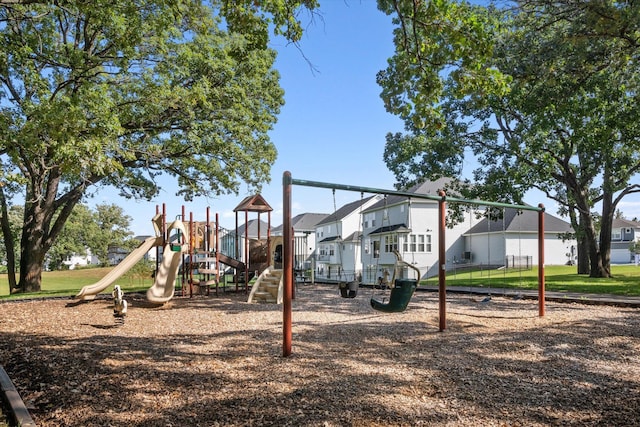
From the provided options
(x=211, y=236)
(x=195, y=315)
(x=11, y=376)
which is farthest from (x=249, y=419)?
(x=211, y=236)

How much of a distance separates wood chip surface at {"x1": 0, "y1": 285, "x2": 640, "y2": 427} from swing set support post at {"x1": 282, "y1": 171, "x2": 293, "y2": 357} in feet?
0.93

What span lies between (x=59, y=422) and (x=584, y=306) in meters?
12.8

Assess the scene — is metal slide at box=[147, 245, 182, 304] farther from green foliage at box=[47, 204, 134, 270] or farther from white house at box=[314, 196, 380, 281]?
green foliage at box=[47, 204, 134, 270]

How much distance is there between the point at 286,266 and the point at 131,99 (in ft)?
40.0

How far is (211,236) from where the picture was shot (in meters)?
16.0

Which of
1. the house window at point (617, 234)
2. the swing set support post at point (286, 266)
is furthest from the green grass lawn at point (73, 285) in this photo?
the house window at point (617, 234)

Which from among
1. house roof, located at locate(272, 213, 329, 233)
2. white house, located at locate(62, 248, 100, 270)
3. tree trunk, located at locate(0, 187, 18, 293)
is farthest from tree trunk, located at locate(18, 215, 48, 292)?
white house, located at locate(62, 248, 100, 270)

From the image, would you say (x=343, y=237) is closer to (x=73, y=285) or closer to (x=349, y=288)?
(x=73, y=285)

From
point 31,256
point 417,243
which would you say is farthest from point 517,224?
point 31,256

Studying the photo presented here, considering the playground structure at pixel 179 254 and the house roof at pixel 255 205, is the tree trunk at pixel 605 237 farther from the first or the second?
the playground structure at pixel 179 254

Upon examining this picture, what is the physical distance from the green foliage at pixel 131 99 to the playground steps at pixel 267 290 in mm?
5374

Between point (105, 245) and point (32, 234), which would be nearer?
point (32, 234)

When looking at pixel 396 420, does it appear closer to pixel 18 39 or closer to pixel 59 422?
pixel 59 422

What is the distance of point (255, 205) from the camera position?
16453mm
